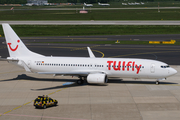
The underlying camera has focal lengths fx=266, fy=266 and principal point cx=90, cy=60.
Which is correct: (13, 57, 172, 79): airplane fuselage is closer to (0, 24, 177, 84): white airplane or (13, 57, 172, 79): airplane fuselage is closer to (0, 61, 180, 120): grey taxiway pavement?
(0, 24, 177, 84): white airplane

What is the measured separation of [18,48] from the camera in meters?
46.2

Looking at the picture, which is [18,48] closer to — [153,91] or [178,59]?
[153,91]

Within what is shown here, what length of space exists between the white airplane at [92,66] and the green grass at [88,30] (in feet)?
190

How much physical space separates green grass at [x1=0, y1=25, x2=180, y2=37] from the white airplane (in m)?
57.8

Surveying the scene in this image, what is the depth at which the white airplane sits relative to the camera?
4194 centimetres

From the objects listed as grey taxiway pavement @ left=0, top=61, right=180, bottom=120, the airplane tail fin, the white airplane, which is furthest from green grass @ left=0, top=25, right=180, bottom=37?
the white airplane

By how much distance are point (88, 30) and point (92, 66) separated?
67.6 m

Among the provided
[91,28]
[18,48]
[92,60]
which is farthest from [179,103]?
[91,28]

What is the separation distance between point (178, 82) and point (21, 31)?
78.3 metres

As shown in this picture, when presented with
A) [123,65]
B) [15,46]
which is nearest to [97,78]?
[123,65]

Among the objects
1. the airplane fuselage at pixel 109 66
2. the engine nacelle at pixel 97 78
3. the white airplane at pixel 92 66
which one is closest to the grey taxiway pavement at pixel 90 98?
the engine nacelle at pixel 97 78

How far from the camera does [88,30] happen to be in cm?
10975

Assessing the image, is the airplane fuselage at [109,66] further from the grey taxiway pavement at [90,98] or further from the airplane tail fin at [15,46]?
the grey taxiway pavement at [90,98]

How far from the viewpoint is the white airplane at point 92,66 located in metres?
41.9
